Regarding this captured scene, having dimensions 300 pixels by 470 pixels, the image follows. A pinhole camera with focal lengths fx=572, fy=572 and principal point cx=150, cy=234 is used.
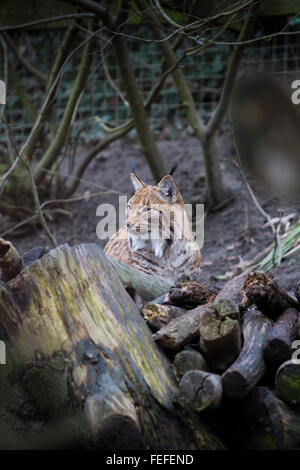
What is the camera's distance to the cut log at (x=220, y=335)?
2412 millimetres

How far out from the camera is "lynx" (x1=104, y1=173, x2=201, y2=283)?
403 centimetres

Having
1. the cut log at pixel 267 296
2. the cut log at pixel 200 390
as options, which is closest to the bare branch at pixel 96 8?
the cut log at pixel 267 296

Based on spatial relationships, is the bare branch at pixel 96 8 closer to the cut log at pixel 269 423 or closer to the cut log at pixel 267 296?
the cut log at pixel 267 296

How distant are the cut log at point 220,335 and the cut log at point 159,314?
1.12ft

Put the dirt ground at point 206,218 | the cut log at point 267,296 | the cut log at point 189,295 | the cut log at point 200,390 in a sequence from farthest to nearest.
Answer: the dirt ground at point 206,218, the cut log at point 189,295, the cut log at point 267,296, the cut log at point 200,390

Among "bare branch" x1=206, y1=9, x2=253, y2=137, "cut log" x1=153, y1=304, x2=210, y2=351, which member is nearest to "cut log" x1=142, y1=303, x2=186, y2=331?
"cut log" x1=153, y1=304, x2=210, y2=351

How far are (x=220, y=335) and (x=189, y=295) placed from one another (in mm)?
573

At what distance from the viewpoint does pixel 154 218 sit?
4043mm

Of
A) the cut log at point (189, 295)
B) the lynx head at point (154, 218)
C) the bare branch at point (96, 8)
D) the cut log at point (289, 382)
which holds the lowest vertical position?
the cut log at point (289, 382)

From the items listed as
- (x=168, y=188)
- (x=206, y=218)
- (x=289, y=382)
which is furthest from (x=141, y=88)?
(x=289, y=382)

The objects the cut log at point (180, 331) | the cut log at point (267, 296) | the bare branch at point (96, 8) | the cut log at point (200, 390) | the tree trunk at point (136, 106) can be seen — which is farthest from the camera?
the tree trunk at point (136, 106)

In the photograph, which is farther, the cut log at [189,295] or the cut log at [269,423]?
the cut log at [189,295]

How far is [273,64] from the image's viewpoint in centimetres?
710
